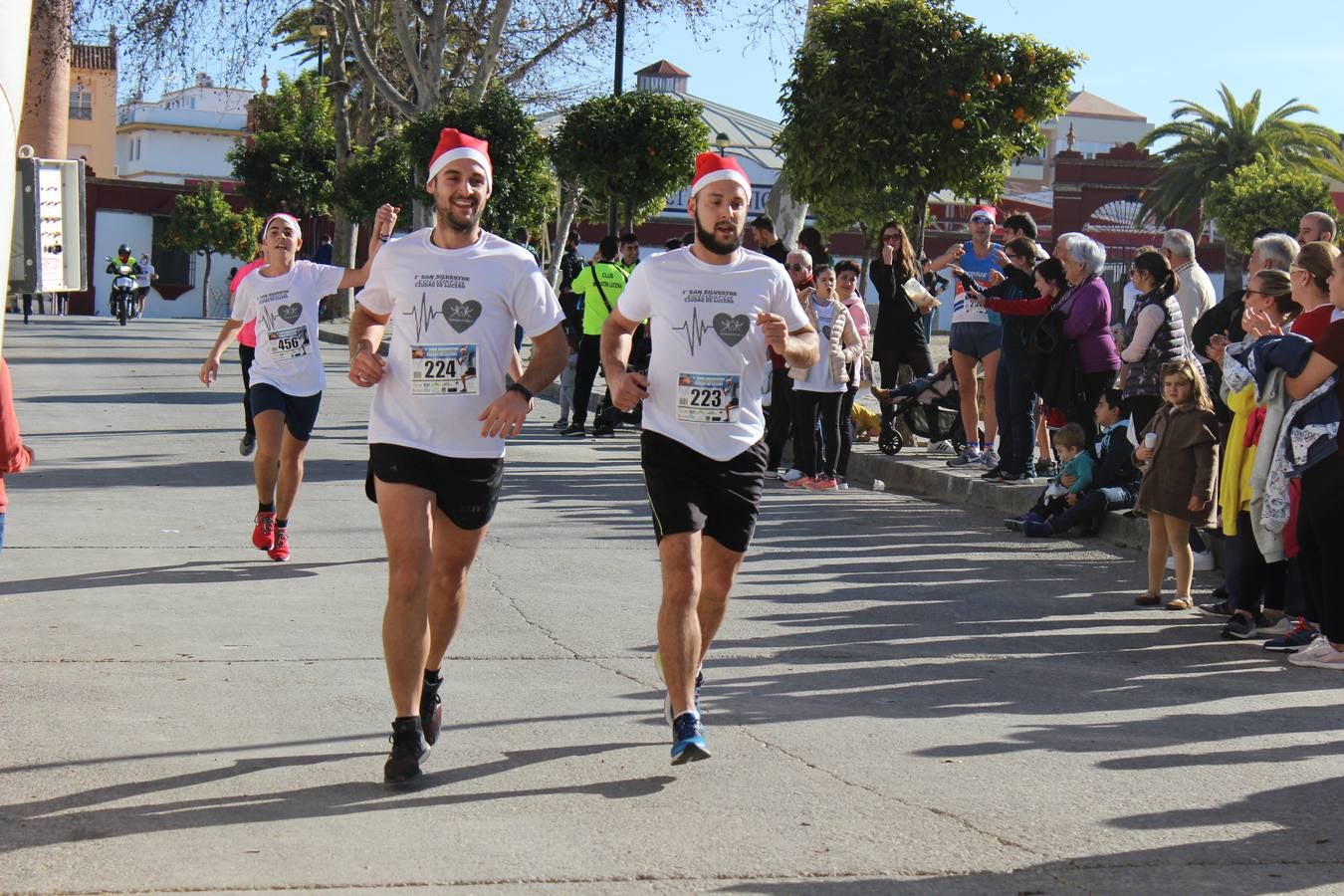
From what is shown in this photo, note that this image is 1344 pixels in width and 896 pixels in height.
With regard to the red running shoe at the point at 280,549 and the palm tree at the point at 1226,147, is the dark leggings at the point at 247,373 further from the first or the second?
the palm tree at the point at 1226,147

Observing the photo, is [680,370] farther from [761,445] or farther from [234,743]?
[234,743]

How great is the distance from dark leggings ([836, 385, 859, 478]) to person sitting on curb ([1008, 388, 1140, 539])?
Result: 9.32 ft

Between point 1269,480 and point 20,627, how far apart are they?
5617 millimetres

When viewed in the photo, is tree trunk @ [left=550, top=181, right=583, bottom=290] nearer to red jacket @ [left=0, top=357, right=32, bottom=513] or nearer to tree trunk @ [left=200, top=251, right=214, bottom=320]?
tree trunk @ [left=200, top=251, right=214, bottom=320]

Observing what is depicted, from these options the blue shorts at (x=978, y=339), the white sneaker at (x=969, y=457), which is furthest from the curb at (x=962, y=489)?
the blue shorts at (x=978, y=339)

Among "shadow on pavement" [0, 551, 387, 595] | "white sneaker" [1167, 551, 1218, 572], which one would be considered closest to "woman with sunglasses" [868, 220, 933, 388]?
"white sneaker" [1167, 551, 1218, 572]

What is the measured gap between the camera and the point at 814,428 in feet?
48.0

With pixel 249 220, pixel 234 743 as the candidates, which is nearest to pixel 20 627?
pixel 234 743

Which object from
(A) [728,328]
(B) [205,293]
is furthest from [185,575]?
(B) [205,293]

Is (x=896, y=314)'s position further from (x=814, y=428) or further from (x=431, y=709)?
(x=431, y=709)

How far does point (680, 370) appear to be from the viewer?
609 centimetres

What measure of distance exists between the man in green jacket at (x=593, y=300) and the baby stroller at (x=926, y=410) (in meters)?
2.89

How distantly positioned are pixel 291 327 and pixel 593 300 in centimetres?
779

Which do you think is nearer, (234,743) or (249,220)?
(234,743)
